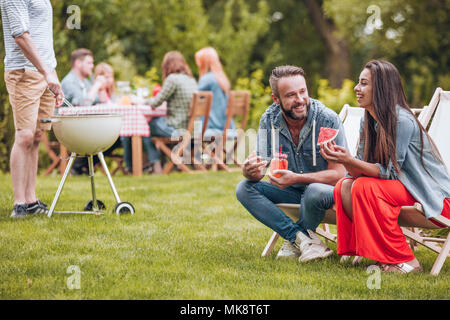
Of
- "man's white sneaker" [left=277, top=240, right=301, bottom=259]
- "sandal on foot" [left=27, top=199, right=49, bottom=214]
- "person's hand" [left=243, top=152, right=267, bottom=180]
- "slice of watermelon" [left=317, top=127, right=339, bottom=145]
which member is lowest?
"sandal on foot" [left=27, top=199, right=49, bottom=214]

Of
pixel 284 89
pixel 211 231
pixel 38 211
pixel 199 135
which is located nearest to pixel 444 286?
pixel 284 89

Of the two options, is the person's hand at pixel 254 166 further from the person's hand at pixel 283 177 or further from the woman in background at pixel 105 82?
the woman in background at pixel 105 82

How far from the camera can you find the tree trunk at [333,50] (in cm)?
2006

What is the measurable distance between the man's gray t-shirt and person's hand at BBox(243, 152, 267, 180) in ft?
7.42

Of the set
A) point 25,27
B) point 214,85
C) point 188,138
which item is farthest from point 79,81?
point 25,27

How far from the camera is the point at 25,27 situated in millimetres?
4770

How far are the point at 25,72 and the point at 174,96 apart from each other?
11.4 ft

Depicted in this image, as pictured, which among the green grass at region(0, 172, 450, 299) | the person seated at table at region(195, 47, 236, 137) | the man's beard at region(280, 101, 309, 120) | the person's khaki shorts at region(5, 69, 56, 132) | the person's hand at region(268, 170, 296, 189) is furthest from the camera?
the person seated at table at region(195, 47, 236, 137)

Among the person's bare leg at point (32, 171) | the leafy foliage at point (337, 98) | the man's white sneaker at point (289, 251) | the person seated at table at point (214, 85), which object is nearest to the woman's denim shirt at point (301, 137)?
the man's white sneaker at point (289, 251)

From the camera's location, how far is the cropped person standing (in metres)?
4.78

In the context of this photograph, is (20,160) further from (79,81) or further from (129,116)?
(79,81)

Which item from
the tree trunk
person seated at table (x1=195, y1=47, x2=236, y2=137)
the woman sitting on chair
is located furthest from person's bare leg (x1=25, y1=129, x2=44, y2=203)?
the tree trunk

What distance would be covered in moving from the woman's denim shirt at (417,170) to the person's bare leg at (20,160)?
2.97 m

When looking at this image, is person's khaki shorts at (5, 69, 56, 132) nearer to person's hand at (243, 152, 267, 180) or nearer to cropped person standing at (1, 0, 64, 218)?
cropped person standing at (1, 0, 64, 218)
